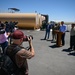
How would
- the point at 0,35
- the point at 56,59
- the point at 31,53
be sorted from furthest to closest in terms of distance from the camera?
the point at 56,59 < the point at 0,35 < the point at 31,53

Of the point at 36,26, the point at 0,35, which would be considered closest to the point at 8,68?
the point at 0,35

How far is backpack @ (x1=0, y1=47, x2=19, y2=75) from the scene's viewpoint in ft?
9.98

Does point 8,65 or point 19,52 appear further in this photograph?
point 19,52

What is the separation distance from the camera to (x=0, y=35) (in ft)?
26.4

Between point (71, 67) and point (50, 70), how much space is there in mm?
1099

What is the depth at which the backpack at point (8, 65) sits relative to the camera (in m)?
3.04

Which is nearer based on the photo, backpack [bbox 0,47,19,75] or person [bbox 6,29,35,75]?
backpack [bbox 0,47,19,75]

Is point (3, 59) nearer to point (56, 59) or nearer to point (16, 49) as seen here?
point (16, 49)

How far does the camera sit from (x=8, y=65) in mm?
3039

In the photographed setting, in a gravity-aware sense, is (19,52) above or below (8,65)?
above

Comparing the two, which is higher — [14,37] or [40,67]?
[14,37]

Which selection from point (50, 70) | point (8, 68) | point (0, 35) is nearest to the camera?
point (8, 68)

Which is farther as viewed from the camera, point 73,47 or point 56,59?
point 73,47

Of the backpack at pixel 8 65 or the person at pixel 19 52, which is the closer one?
the backpack at pixel 8 65
